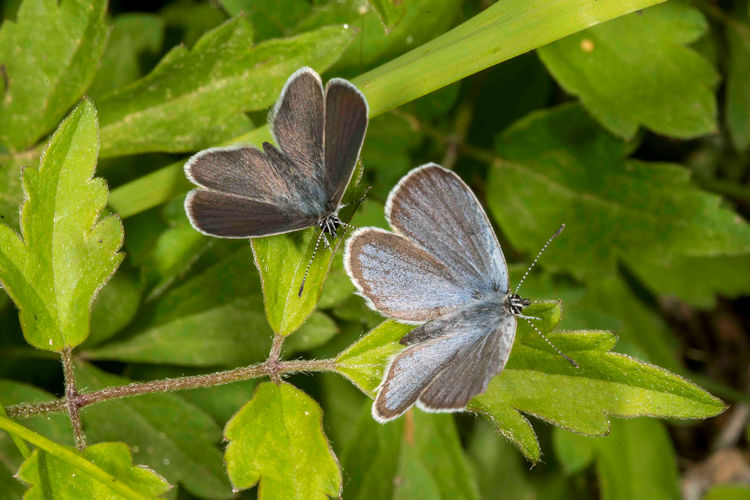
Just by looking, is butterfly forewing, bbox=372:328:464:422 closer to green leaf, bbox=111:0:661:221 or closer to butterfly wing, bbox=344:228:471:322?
butterfly wing, bbox=344:228:471:322

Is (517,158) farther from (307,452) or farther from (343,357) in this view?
(307,452)

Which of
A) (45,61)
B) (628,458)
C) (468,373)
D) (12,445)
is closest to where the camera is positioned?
(468,373)

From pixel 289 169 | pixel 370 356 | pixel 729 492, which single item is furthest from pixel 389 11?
pixel 729 492

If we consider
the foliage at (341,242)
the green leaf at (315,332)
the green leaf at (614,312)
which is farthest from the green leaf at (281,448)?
the green leaf at (614,312)

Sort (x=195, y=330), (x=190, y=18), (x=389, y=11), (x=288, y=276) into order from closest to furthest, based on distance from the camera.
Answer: (x=288, y=276), (x=389, y=11), (x=195, y=330), (x=190, y=18)

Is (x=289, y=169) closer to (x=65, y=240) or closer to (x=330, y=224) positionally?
(x=330, y=224)
